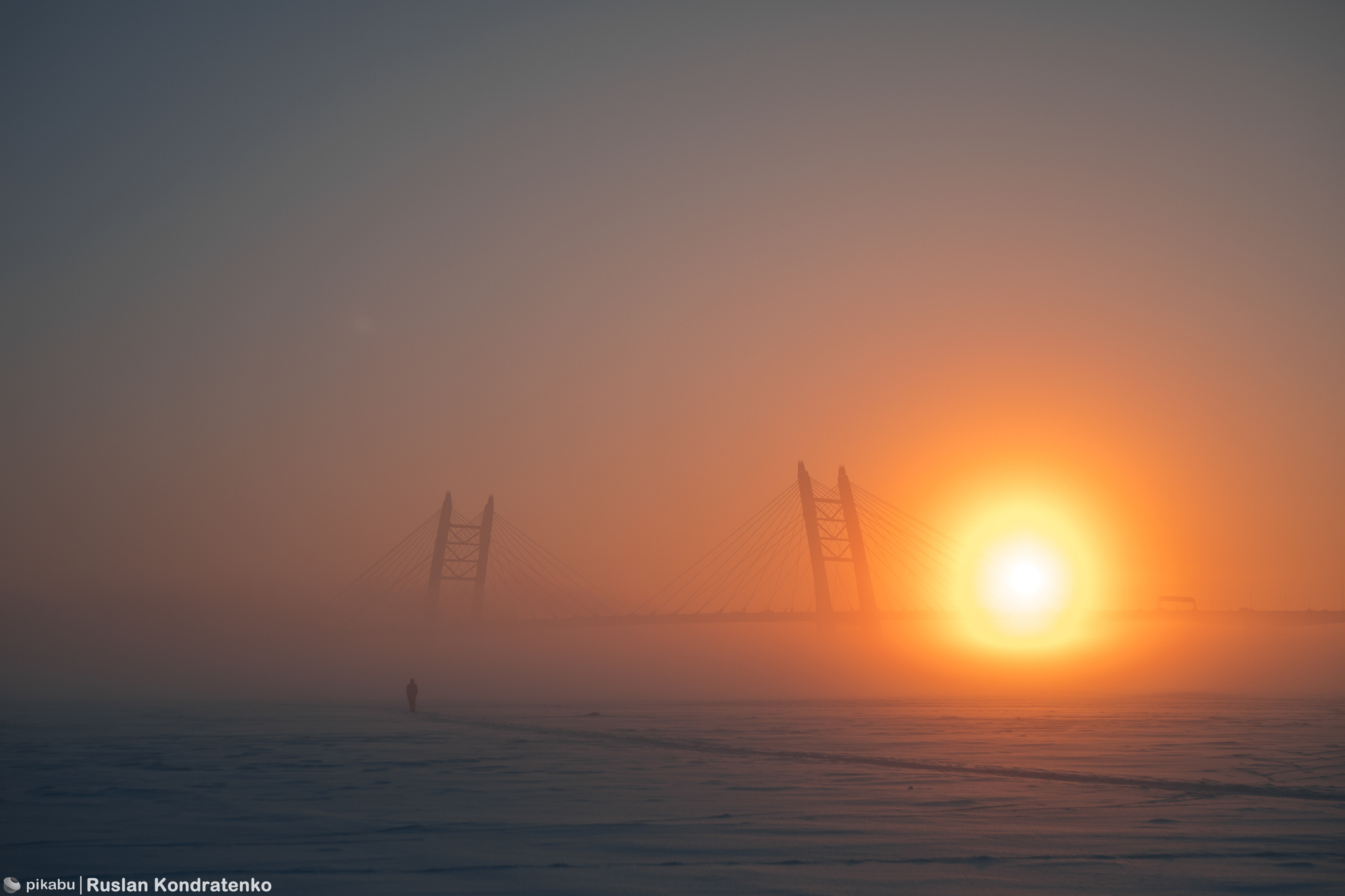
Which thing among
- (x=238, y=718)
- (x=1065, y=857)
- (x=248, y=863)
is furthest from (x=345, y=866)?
(x=238, y=718)

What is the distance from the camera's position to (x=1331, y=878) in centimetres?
1034

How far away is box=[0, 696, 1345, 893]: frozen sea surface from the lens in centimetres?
1049

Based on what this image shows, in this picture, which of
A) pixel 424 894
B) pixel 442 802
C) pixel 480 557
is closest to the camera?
pixel 424 894

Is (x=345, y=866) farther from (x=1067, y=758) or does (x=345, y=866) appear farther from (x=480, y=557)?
(x=480, y=557)

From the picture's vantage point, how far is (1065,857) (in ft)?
37.5

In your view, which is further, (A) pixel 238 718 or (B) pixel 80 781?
(A) pixel 238 718

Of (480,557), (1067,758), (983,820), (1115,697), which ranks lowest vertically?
(983,820)

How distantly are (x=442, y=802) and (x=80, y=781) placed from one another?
8407 mm

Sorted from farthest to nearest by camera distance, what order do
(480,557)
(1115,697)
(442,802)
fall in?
(480,557), (1115,697), (442,802)

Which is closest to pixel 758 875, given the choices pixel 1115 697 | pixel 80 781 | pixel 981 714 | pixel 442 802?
pixel 442 802

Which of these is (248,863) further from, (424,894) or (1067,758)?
(1067,758)

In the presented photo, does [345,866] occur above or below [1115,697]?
below

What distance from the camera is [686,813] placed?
14836 millimetres

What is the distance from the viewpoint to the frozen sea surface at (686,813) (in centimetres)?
1049
